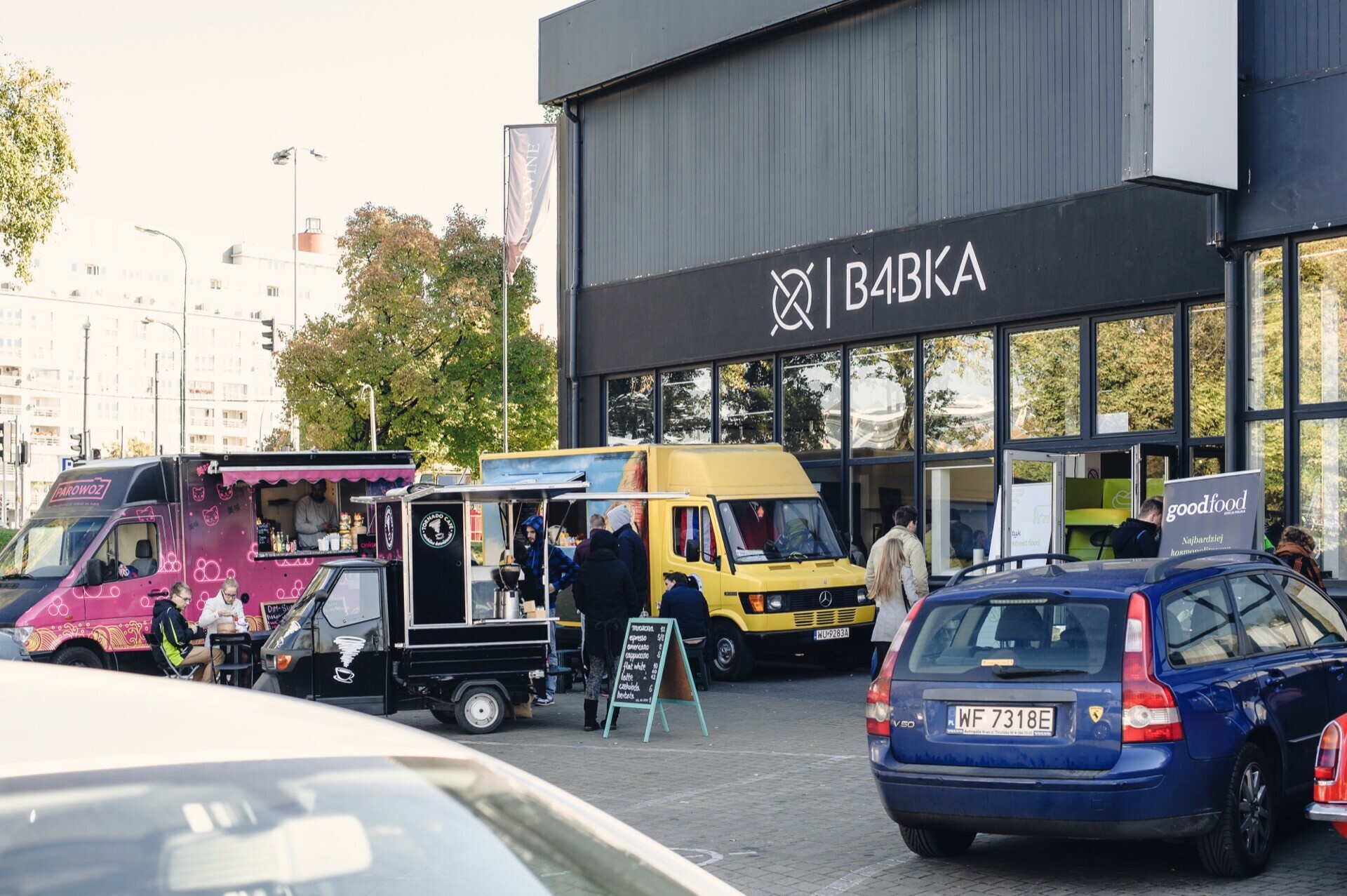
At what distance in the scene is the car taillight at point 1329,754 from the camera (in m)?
6.45

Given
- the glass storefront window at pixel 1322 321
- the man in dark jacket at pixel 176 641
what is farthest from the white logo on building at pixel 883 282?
the man in dark jacket at pixel 176 641

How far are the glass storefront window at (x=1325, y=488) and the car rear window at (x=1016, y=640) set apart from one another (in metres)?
8.01

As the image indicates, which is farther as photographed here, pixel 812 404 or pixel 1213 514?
pixel 812 404

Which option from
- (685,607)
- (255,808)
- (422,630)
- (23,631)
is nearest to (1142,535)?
(685,607)

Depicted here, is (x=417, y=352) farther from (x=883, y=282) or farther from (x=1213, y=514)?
(x=1213, y=514)

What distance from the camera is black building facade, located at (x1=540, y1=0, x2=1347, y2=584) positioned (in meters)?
14.1

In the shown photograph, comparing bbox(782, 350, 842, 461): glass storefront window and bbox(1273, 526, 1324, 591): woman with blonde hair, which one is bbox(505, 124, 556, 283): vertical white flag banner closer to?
bbox(782, 350, 842, 461): glass storefront window

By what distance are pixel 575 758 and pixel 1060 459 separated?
7151 millimetres

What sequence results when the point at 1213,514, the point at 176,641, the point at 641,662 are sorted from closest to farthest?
the point at 1213,514
the point at 641,662
the point at 176,641

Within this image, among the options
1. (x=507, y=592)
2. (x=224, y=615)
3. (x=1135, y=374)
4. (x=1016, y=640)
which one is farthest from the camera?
(x=1135, y=374)

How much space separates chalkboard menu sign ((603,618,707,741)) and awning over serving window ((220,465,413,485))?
24.3ft

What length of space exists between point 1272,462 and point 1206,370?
2304 millimetres

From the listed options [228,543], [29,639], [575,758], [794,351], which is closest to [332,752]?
[575,758]

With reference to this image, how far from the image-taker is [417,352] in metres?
41.3
